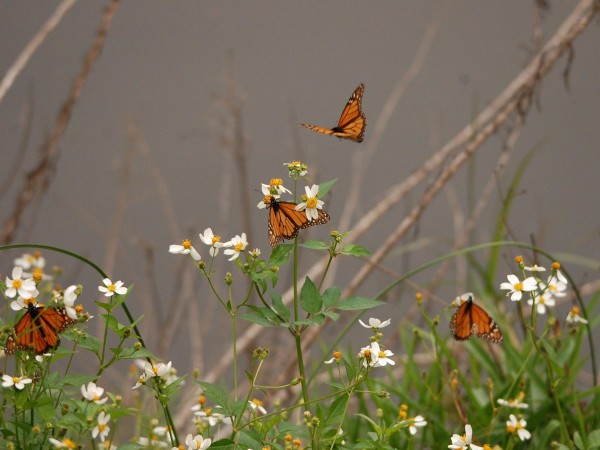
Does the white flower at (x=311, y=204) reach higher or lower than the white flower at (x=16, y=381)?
higher

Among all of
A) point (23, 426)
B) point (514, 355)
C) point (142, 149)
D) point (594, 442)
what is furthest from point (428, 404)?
point (142, 149)

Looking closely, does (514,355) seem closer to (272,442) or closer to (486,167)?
(272,442)

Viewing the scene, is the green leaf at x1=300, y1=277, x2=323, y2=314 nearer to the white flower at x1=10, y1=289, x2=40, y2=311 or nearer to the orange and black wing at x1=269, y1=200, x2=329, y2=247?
the orange and black wing at x1=269, y1=200, x2=329, y2=247

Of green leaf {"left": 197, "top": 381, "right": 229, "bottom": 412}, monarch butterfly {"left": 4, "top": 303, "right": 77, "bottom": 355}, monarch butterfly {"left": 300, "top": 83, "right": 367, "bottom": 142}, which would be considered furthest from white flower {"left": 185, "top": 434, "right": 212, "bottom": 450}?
monarch butterfly {"left": 300, "top": 83, "right": 367, "bottom": 142}

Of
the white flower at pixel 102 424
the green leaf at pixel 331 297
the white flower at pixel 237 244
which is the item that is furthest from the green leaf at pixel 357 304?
the white flower at pixel 102 424

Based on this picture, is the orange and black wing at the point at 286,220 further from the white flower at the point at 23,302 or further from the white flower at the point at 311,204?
the white flower at the point at 23,302

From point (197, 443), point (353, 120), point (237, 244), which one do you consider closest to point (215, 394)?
point (197, 443)
